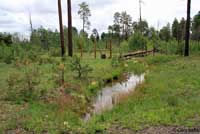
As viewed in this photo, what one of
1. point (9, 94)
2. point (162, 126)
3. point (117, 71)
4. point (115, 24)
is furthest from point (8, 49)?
point (115, 24)

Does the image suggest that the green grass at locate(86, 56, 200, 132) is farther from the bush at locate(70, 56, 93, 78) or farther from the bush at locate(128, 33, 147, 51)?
the bush at locate(128, 33, 147, 51)

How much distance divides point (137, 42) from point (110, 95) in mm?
18610

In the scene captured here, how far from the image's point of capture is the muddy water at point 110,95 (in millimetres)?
8670

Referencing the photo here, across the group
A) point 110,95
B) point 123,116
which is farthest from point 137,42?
point 123,116

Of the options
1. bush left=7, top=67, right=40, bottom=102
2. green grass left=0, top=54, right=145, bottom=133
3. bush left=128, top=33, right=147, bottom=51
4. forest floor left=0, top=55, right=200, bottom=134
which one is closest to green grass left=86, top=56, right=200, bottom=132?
forest floor left=0, top=55, right=200, bottom=134

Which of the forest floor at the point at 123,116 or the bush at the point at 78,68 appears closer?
the forest floor at the point at 123,116

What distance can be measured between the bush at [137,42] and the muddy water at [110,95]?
14234 millimetres

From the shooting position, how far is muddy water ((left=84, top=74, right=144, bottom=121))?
28.4 feet

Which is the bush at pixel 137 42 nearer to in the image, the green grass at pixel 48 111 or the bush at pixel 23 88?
the green grass at pixel 48 111

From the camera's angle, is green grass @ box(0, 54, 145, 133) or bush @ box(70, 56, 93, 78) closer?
green grass @ box(0, 54, 145, 133)

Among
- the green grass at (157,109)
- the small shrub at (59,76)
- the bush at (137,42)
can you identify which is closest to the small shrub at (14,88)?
the small shrub at (59,76)

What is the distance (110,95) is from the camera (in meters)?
10.7

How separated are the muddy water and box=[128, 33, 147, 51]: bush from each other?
14.2m

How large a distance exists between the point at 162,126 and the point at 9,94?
4900 millimetres
